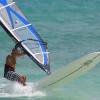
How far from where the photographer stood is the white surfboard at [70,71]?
38.7 ft

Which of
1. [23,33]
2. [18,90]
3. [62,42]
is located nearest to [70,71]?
[18,90]

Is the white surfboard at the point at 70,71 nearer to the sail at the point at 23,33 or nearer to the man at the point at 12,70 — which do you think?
the sail at the point at 23,33

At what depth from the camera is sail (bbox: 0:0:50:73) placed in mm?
12555

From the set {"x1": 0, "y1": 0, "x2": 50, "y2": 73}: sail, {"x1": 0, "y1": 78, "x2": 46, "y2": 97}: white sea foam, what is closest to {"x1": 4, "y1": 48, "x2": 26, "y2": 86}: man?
{"x1": 0, "y1": 78, "x2": 46, "y2": 97}: white sea foam

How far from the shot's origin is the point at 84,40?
18812mm

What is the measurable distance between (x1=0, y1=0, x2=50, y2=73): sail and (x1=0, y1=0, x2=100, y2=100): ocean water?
0.72 metres

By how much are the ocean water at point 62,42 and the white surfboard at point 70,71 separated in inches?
9.6

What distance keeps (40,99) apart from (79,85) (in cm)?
194

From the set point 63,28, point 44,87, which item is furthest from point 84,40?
point 44,87

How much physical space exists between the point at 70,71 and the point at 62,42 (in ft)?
20.3

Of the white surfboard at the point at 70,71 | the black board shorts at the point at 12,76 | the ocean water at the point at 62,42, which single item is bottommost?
the ocean water at the point at 62,42

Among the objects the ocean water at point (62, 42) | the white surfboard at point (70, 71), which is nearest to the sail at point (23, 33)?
the white surfboard at point (70, 71)

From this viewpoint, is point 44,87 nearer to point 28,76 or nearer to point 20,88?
point 20,88

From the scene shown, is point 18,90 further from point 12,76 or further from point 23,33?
point 23,33
